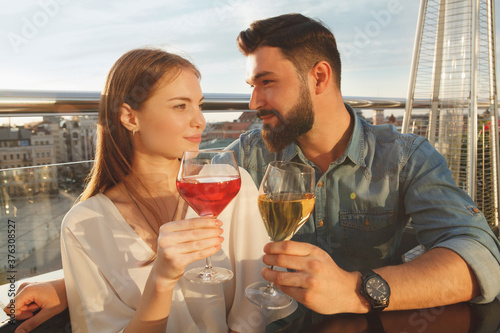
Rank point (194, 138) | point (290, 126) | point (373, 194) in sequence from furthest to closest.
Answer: point (290, 126) → point (373, 194) → point (194, 138)

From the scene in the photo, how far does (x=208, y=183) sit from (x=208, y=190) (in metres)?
0.02

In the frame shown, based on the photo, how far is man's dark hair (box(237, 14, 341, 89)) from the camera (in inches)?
72.6

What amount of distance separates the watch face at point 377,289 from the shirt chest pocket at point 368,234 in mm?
673

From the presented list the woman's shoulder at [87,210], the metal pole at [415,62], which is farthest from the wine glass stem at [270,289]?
the metal pole at [415,62]

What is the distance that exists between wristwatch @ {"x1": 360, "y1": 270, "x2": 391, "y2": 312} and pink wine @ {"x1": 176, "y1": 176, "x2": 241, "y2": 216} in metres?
Result: 0.41

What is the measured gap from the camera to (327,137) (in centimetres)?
180

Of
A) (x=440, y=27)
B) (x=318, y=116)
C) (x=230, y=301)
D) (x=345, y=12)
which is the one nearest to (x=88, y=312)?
(x=230, y=301)

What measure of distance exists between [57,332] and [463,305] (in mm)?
1092

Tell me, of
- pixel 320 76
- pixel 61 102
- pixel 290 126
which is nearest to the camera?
pixel 61 102

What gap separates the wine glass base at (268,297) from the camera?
0.86 m

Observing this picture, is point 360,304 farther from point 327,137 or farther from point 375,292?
point 327,137

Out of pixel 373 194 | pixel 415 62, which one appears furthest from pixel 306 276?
pixel 415 62

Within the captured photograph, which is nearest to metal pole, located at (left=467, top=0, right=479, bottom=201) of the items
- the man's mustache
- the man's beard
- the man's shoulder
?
the man's shoulder

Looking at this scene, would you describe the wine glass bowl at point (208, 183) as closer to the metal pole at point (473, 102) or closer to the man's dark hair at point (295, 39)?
the man's dark hair at point (295, 39)
